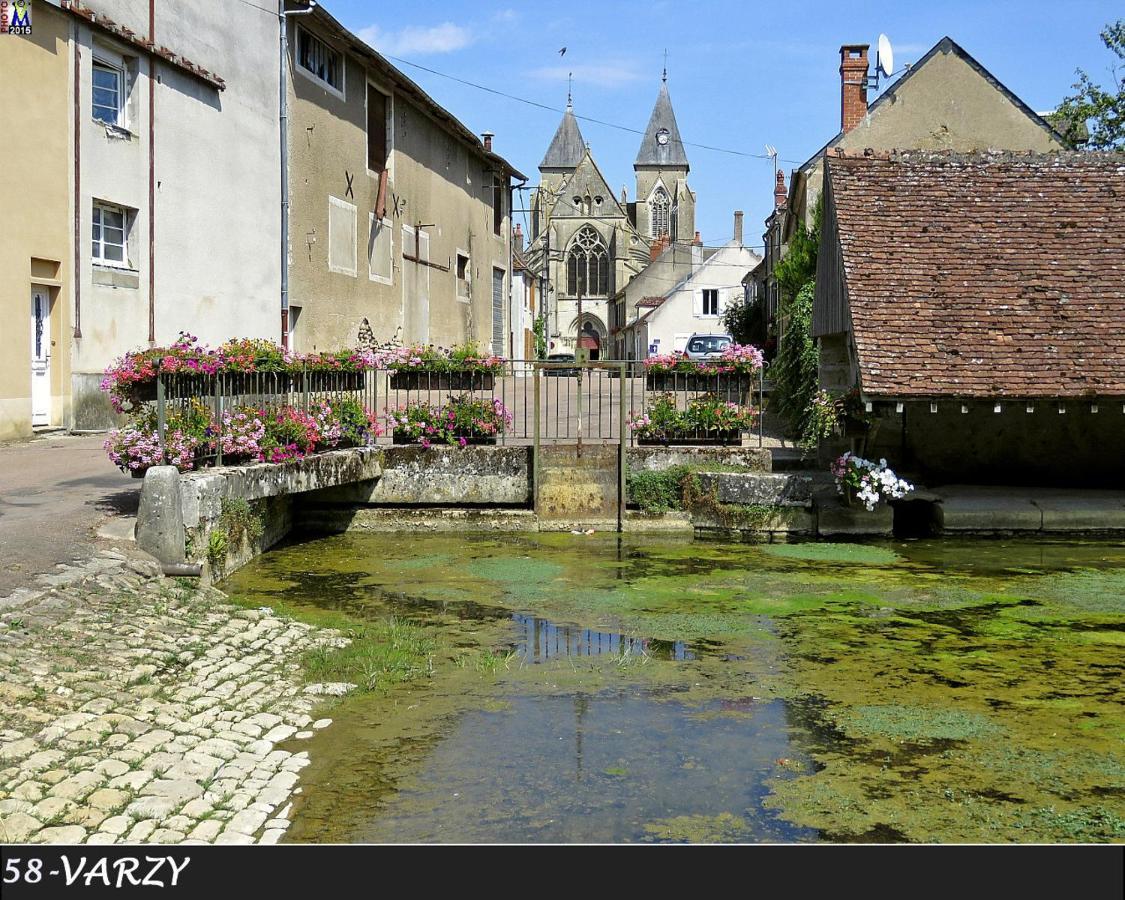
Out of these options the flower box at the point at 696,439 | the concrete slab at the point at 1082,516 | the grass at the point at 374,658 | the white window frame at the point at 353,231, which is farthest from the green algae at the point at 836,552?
the white window frame at the point at 353,231

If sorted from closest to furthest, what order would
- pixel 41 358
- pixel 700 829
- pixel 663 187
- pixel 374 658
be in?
1. pixel 700 829
2. pixel 374 658
3. pixel 41 358
4. pixel 663 187

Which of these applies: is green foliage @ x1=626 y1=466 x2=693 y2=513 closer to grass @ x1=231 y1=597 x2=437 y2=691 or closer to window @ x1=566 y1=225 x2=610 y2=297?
grass @ x1=231 y1=597 x2=437 y2=691

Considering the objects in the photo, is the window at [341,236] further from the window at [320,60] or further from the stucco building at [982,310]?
the stucco building at [982,310]

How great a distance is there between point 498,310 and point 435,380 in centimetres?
2286

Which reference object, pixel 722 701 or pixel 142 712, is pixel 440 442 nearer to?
pixel 722 701

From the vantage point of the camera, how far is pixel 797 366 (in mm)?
20078

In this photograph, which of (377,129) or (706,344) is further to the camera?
(706,344)

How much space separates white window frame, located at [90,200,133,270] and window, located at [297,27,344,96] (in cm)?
561

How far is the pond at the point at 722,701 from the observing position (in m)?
5.33

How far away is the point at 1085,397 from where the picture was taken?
42.9 ft

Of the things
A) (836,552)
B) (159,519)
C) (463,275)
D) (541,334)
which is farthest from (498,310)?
(541,334)

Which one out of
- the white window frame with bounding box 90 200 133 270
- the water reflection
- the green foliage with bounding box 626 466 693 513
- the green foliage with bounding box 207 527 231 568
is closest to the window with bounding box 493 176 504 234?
the white window frame with bounding box 90 200 133 270
